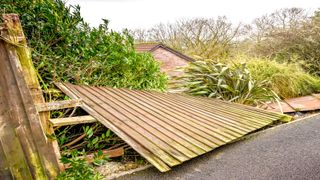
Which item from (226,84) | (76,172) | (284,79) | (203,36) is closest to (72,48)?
(76,172)

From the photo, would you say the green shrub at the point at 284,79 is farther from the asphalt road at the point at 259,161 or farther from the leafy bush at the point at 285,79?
the asphalt road at the point at 259,161

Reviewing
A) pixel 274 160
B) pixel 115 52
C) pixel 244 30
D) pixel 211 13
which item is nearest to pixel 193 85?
pixel 115 52

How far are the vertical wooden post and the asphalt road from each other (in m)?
0.67

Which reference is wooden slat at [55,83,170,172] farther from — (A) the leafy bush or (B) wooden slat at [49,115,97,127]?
(A) the leafy bush

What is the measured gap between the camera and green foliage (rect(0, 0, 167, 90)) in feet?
11.3

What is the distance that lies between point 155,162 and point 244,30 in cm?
1457

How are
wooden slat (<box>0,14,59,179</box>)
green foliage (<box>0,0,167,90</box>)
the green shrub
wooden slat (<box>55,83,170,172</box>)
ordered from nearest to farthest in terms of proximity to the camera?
wooden slat (<box>0,14,59,179</box>)
wooden slat (<box>55,83,170,172</box>)
green foliage (<box>0,0,167,90</box>)
the green shrub

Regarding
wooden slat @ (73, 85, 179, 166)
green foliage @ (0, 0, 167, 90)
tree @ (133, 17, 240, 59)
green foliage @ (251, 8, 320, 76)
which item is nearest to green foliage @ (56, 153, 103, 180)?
wooden slat @ (73, 85, 179, 166)

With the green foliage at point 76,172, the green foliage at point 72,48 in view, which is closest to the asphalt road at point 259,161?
the green foliage at point 76,172

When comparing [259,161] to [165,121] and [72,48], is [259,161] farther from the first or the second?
[72,48]

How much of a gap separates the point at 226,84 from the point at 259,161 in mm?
3420

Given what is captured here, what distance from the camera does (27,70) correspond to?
6.93ft

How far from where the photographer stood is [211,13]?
55.2 ft

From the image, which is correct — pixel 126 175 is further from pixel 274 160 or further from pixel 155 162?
pixel 274 160
